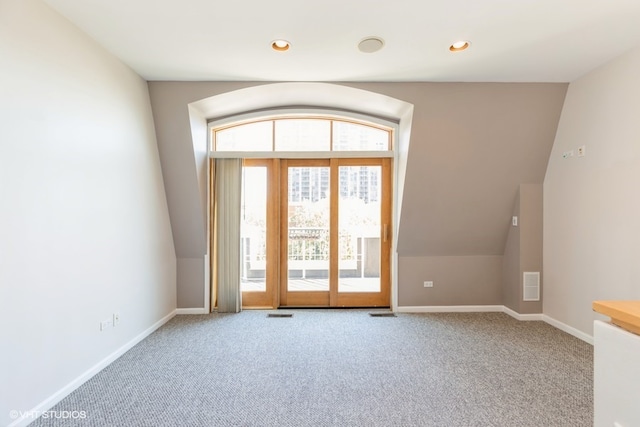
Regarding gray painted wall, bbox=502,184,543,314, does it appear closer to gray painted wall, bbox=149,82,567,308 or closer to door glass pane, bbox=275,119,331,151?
gray painted wall, bbox=149,82,567,308

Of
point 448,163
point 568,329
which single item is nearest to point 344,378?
point 448,163

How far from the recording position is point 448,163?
3756 mm

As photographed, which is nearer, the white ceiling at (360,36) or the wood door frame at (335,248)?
the white ceiling at (360,36)

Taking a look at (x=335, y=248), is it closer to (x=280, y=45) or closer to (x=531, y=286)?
(x=531, y=286)

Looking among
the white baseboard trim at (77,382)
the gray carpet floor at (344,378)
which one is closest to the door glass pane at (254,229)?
the gray carpet floor at (344,378)

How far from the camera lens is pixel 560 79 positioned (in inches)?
132

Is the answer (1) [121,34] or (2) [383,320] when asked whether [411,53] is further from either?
(2) [383,320]

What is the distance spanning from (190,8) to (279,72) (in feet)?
3.75

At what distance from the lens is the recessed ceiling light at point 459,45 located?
2.63 metres

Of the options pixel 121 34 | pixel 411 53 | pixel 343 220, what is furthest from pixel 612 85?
pixel 121 34

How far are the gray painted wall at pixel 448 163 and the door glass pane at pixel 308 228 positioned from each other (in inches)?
41.2

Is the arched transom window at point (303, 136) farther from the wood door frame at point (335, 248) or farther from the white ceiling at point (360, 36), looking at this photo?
the white ceiling at point (360, 36)

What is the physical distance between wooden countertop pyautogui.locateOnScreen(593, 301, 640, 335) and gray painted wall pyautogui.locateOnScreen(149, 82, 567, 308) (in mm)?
2786

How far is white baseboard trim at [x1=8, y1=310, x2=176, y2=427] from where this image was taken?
2.00 m
